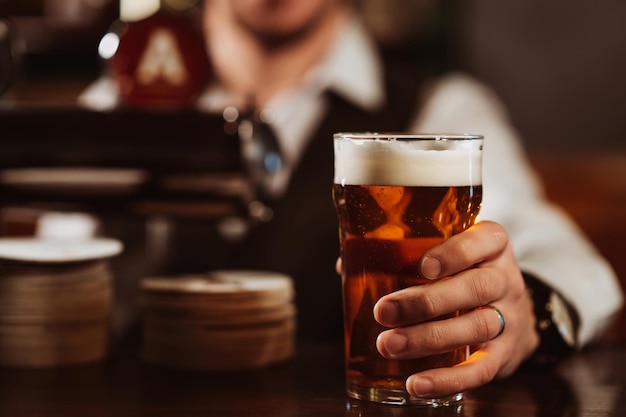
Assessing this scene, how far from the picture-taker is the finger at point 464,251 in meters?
0.93

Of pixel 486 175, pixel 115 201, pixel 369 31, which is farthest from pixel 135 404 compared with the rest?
pixel 369 31

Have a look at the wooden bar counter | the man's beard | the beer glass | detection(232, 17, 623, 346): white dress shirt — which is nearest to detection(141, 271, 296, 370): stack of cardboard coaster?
the wooden bar counter

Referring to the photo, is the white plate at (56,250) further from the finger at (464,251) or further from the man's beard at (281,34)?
the man's beard at (281,34)

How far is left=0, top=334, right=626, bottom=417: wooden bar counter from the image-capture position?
0.96m

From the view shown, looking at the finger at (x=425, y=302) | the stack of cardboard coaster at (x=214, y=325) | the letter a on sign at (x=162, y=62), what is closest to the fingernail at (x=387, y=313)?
the finger at (x=425, y=302)

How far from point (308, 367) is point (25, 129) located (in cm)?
66

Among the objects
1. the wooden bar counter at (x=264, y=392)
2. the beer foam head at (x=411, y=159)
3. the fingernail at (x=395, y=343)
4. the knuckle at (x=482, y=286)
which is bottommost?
the wooden bar counter at (x=264, y=392)

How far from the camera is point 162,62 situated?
1.48m

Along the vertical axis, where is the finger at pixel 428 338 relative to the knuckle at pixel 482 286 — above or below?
below

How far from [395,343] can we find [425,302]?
2.2 inches

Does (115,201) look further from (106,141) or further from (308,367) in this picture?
(308,367)

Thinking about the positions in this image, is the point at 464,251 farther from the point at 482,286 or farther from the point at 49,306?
the point at 49,306

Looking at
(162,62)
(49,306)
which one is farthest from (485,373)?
(162,62)

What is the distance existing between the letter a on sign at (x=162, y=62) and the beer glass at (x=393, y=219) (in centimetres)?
58
